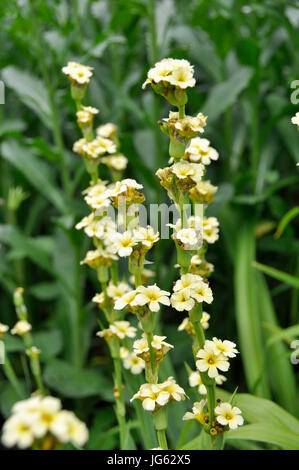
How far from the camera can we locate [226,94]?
137 cm

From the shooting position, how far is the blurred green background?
127 cm

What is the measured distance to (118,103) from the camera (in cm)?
150

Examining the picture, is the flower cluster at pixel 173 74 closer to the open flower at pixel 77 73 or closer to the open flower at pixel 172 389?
the open flower at pixel 77 73

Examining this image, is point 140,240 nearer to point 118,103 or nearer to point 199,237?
point 199,237

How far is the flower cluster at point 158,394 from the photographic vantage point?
0.55 meters

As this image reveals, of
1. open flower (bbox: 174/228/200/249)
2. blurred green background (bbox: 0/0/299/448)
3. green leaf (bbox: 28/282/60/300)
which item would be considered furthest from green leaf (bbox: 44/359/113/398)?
open flower (bbox: 174/228/200/249)

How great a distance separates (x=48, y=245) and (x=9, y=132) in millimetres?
394

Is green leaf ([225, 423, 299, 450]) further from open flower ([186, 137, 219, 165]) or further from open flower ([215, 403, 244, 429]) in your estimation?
open flower ([186, 137, 219, 165])

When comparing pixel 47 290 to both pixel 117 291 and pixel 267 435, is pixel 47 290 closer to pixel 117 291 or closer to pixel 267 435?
pixel 117 291

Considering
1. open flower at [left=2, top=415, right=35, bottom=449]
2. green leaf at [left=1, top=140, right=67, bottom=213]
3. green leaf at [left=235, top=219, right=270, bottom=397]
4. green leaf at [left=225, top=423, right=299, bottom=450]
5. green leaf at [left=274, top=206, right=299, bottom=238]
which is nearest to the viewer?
open flower at [left=2, top=415, right=35, bottom=449]

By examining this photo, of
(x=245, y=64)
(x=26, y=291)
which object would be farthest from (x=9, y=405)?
(x=245, y=64)

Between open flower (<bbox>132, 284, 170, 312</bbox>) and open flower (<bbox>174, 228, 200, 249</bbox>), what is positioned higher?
open flower (<bbox>174, 228, 200, 249</bbox>)

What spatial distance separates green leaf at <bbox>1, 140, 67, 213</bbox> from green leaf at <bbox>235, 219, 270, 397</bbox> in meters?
0.51
